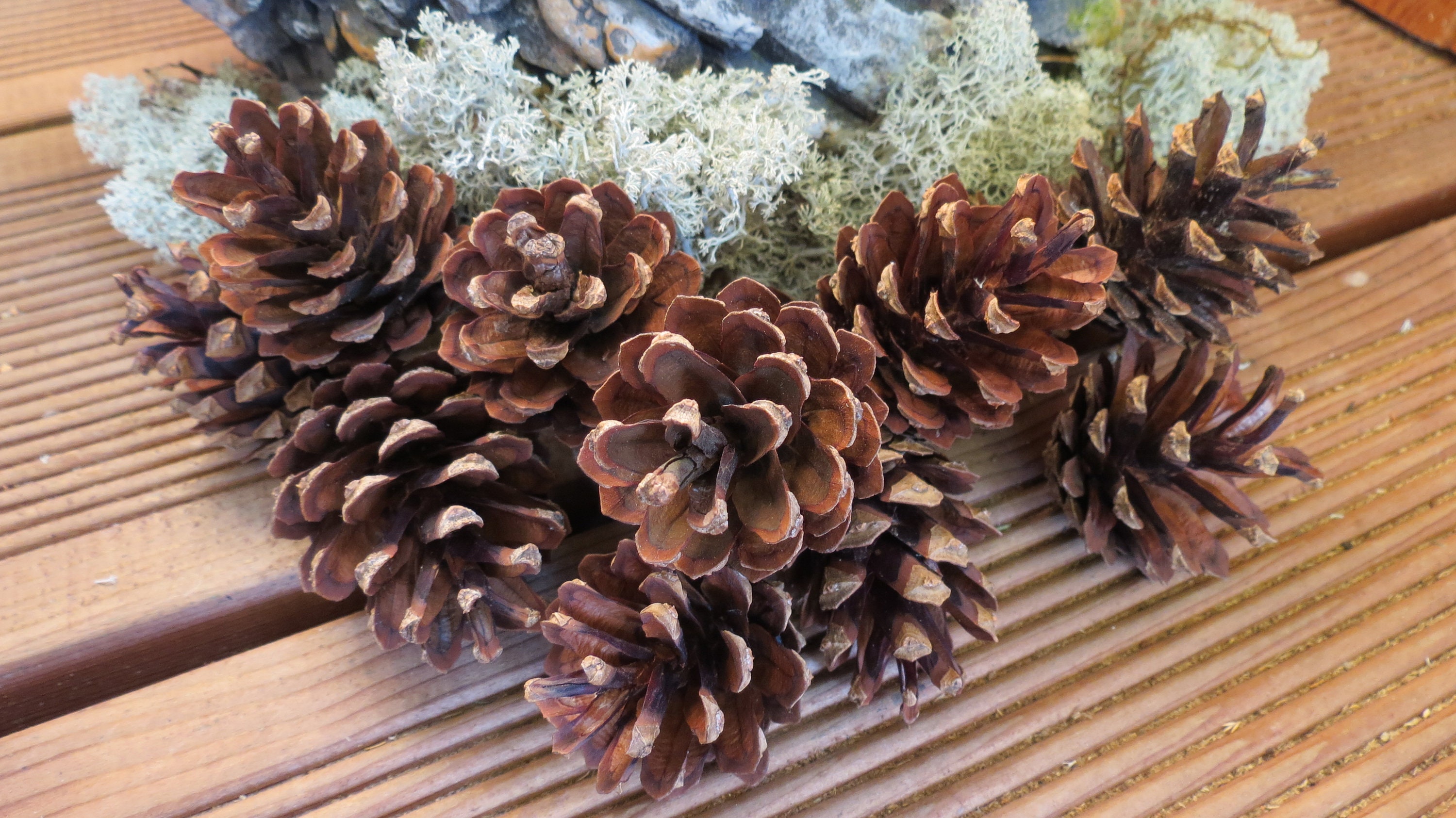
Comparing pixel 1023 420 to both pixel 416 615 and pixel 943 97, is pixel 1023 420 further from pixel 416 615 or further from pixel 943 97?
pixel 416 615

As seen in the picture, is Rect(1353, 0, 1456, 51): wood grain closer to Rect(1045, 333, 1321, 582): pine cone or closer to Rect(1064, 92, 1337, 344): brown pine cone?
Rect(1064, 92, 1337, 344): brown pine cone

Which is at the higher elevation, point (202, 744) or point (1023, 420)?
point (1023, 420)

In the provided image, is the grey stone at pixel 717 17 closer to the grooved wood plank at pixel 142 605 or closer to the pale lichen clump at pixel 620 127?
the pale lichen clump at pixel 620 127

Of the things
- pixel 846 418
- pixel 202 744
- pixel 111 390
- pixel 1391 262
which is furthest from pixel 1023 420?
pixel 111 390

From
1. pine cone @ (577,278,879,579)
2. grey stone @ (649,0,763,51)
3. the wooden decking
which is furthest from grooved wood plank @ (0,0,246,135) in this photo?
pine cone @ (577,278,879,579)

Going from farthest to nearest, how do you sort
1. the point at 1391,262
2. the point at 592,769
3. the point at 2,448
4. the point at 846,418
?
the point at 1391,262
the point at 2,448
the point at 592,769
the point at 846,418

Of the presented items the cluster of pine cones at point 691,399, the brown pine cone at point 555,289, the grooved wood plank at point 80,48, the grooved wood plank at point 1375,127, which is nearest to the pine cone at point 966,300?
the cluster of pine cones at point 691,399
